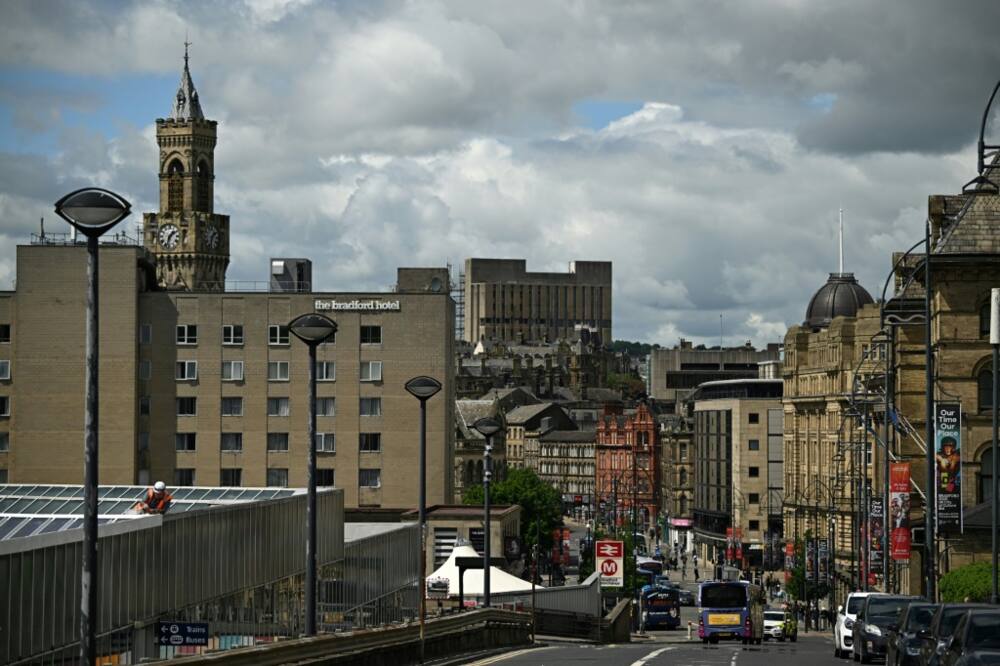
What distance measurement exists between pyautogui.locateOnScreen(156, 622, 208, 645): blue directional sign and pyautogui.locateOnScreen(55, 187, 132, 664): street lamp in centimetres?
1078

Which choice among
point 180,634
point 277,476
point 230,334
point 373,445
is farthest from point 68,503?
point 230,334

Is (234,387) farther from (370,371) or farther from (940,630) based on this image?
(940,630)

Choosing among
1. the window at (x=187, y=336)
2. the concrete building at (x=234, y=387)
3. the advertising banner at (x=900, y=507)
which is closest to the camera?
the advertising banner at (x=900, y=507)

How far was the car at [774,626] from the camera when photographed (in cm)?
8331

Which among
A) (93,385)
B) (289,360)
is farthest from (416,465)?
(93,385)

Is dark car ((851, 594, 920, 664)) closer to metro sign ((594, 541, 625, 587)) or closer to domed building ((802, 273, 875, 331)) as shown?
metro sign ((594, 541, 625, 587))

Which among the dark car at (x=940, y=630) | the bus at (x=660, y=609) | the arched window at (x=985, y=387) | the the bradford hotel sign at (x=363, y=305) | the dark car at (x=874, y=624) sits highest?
the the bradford hotel sign at (x=363, y=305)

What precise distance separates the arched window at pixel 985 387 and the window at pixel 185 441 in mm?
46649

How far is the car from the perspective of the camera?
273ft

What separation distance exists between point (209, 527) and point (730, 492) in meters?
155

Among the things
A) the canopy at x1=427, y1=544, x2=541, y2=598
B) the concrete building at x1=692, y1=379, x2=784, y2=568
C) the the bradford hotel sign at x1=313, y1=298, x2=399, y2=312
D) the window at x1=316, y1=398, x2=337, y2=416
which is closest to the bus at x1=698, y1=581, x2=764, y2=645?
the canopy at x1=427, y1=544, x2=541, y2=598

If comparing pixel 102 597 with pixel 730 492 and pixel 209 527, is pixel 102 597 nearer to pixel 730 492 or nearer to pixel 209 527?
pixel 209 527

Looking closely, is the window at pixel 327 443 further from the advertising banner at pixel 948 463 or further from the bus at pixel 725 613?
the advertising banner at pixel 948 463

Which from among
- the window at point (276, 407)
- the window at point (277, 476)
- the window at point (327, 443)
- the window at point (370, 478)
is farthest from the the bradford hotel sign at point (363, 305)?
the window at point (277, 476)
